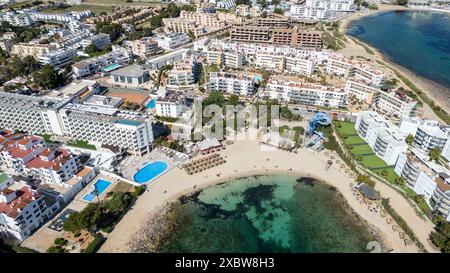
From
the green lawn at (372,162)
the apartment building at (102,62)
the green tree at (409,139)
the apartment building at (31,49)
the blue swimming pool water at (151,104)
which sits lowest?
the green lawn at (372,162)

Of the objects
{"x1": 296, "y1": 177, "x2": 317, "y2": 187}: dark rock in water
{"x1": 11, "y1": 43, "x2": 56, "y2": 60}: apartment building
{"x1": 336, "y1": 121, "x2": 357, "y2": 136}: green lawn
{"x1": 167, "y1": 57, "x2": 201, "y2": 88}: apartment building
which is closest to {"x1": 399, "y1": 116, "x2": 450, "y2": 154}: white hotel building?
{"x1": 336, "y1": 121, "x2": 357, "y2": 136}: green lawn

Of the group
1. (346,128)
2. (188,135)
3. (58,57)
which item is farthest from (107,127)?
(58,57)

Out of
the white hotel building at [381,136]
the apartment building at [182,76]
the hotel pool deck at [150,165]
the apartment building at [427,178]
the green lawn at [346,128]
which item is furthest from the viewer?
the apartment building at [182,76]

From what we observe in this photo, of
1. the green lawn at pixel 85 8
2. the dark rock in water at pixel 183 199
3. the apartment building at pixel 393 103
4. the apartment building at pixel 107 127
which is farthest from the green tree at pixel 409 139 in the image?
the green lawn at pixel 85 8

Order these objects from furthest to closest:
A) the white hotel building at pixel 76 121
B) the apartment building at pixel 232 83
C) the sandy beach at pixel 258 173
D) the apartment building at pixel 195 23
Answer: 1. the apartment building at pixel 195 23
2. the apartment building at pixel 232 83
3. the white hotel building at pixel 76 121
4. the sandy beach at pixel 258 173

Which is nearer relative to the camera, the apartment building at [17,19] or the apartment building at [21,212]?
the apartment building at [21,212]

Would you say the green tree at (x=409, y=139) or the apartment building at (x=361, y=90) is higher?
the apartment building at (x=361, y=90)

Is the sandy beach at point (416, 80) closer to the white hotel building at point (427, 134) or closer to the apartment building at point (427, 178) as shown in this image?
the white hotel building at point (427, 134)
